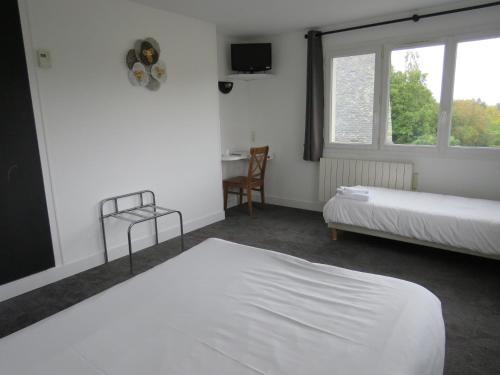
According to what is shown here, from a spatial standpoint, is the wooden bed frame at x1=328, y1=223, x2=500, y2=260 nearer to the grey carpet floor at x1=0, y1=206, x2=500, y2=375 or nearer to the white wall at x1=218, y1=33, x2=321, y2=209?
the grey carpet floor at x1=0, y1=206, x2=500, y2=375

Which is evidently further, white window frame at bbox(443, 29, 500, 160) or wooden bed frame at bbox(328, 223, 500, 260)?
white window frame at bbox(443, 29, 500, 160)

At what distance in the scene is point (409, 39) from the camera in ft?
13.0

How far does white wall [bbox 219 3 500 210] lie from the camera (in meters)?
3.71

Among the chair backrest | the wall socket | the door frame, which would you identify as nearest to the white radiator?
the wall socket

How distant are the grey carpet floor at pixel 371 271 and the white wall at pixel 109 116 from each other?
0.23 meters

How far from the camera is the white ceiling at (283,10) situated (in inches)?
137

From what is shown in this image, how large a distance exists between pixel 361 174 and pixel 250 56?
225cm

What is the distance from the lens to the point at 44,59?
2.75 metres

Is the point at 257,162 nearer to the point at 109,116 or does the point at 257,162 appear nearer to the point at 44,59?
the point at 109,116

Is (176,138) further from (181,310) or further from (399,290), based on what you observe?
(399,290)

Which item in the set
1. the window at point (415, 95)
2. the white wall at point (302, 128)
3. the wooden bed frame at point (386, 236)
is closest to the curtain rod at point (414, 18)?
the white wall at point (302, 128)

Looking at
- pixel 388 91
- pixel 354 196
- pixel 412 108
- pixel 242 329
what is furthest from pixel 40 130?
pixel 412 108

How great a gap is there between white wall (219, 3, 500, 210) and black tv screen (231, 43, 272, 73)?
195mm

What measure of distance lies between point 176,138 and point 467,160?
3.27 m
